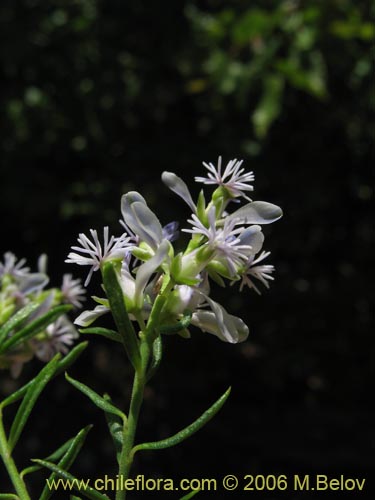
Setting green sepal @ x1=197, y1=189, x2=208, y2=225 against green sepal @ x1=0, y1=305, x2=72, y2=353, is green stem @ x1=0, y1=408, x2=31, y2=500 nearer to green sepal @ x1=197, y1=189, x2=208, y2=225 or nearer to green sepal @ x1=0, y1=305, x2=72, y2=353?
green sepal @ x1=0, y1=305, x2=72, y2=353

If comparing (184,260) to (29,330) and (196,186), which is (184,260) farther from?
(196,186)

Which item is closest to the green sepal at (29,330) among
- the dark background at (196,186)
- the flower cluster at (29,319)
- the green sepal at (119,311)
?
the flower cluster at (29,319)

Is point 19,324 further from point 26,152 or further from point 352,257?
point 352,257

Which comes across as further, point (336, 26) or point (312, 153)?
point (312, 153)

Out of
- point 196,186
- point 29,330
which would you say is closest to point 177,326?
point 29,330

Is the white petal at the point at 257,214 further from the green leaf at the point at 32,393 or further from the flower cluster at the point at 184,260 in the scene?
the green leaf at the point at 32,393

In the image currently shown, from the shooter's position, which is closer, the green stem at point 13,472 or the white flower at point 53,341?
the green stem at point 13,472

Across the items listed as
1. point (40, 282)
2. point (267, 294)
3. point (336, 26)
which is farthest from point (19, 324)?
point (267, 294)

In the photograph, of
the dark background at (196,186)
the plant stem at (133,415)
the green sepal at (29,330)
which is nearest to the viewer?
the plant stem at (133,415)
